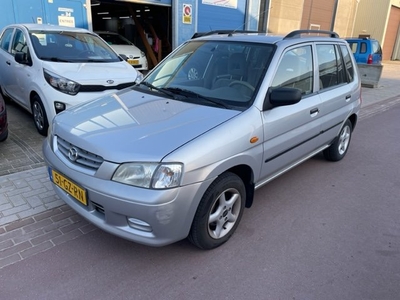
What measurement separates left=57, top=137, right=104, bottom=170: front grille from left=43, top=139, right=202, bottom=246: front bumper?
8 cm

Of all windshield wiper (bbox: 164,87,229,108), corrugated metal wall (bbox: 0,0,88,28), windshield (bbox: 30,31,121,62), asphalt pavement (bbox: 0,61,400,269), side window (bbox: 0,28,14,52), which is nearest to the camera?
asphalt pavement (bbox: 0,61,400,269)

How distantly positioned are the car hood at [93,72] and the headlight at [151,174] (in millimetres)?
3063

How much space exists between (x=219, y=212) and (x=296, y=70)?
1.75 m

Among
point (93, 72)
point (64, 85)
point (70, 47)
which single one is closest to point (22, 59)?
point (70, 47)

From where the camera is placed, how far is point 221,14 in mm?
12680

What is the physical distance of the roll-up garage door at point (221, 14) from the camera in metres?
12.0

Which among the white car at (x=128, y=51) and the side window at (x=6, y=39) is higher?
the side window at (x=6, y=39)

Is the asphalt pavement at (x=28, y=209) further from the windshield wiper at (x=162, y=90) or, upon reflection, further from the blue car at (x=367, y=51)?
the blue car at (x=367, y=51)

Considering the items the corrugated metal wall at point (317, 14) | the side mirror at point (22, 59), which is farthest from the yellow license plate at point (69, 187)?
the corrugated metal wall at point (317, 14)

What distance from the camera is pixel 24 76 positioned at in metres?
5.29

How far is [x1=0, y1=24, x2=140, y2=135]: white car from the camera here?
4758 millimetres

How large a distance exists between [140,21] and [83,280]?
13.6 m

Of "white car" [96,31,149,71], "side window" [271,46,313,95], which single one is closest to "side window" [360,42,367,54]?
"white car" [96,31,149,71]

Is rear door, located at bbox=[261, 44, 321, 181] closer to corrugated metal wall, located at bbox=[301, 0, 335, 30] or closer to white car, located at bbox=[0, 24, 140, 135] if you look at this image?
white car, located at bbox=[0, 24, 140, 135]
